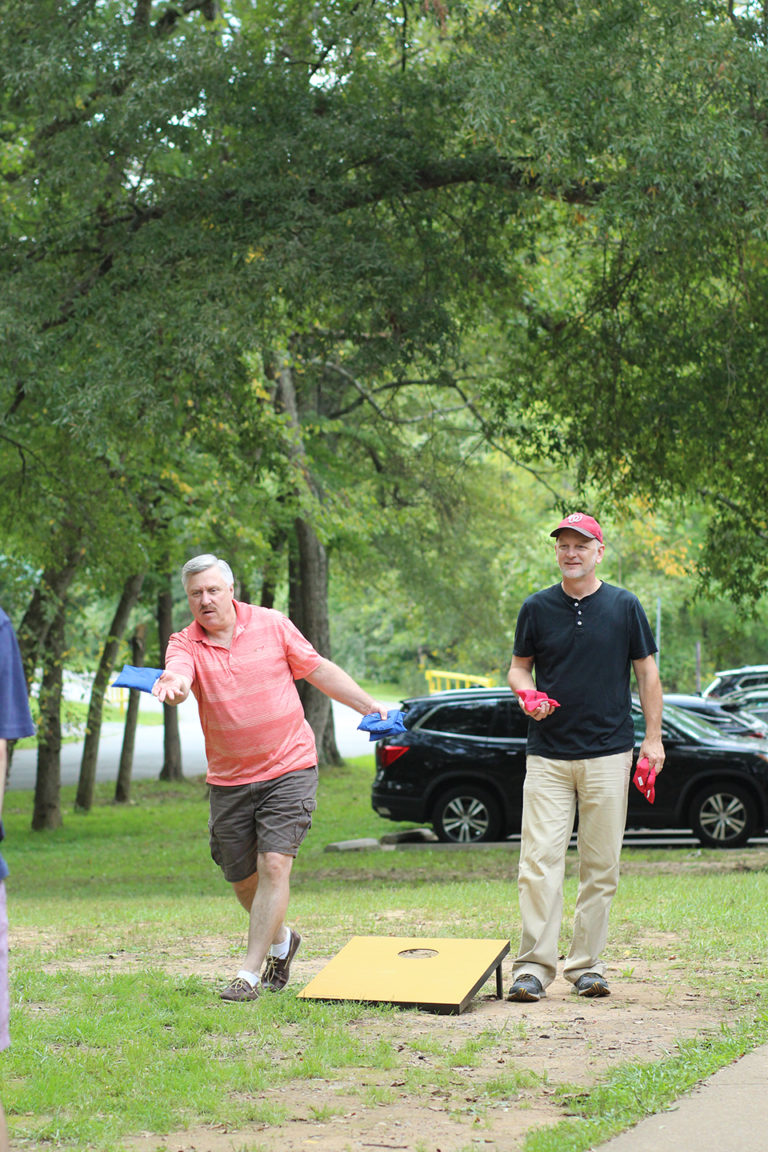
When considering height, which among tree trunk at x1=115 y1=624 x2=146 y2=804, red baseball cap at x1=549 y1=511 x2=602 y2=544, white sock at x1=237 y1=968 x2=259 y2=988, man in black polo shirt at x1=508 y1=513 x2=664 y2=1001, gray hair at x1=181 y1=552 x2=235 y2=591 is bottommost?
tree trunk at x1=115 y1=624 x2=146 y2=804

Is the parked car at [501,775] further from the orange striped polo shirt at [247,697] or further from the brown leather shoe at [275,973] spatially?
the orange striped polo shirt at [247,697]

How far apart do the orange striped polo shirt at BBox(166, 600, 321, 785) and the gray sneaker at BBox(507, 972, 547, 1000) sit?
Answer: 129 centimetres

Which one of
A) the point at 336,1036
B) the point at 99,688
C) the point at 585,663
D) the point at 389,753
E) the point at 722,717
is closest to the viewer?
the point at 336,1036

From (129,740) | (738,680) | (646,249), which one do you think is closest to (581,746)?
(646,249)

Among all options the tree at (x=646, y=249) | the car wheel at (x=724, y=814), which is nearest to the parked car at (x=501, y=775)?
the car wheel at (x=724, y=814)

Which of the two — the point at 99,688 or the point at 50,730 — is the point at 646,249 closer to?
the point at 50,730

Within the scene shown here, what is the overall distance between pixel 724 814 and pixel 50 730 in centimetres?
1035

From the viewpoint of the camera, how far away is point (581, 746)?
5.96 metres

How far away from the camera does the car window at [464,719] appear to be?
15469 mm

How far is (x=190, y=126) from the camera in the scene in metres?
11.9

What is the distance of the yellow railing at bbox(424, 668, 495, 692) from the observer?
44.3m

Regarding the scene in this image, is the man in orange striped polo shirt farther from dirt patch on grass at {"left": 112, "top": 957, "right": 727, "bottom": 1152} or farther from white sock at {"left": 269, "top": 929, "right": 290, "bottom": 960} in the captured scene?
dirt patch on grass at {"left": 112, "top": 957, "right": 727, "bottom": 1152}

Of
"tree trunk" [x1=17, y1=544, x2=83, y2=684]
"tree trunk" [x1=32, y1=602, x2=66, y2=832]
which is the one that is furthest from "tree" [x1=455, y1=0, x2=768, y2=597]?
"tree trunk" [x1=32, y1=602, x2=66, y2=832]

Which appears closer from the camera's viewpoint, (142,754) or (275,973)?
(275,973)
